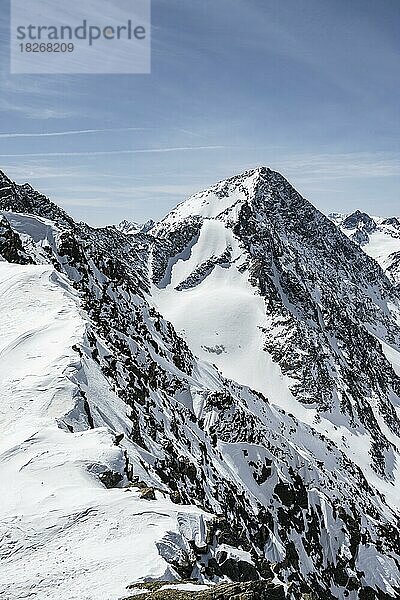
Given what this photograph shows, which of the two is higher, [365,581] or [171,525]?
[171,525]

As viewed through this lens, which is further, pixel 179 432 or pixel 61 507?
pixel 179 432

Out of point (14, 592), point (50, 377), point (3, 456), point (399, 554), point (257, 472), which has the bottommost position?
point (399, 554)

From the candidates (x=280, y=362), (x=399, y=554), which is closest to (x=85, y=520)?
(x=399, y=554)

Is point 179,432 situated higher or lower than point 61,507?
lower

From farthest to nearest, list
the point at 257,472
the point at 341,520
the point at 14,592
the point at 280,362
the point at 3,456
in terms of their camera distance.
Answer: the point at 280,362 < the point at 341,520 < the point at 257,472 < the point at 3,456 < the point at 14,592

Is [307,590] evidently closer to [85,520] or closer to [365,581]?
[365,581]

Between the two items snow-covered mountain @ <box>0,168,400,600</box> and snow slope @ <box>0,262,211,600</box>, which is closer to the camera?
snow slope @ <box>0,262,211,600</box>

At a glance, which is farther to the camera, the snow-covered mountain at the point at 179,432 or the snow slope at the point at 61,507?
the snow-covered mountain at the point at 179,432

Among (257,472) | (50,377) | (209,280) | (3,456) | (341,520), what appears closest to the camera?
(3,456)
